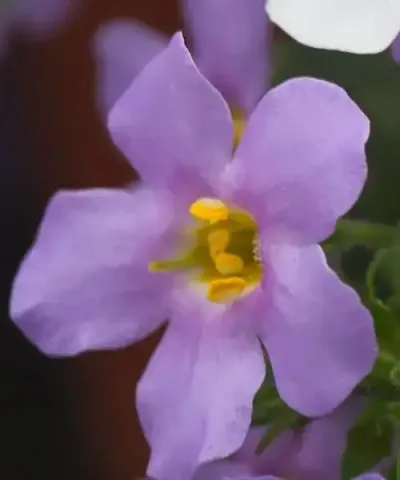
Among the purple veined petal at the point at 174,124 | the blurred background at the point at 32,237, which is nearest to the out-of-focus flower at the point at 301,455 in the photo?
the purple veined petal at the point at 174,124

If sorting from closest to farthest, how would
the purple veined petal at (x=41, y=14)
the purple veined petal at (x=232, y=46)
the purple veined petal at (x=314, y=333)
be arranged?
the purple veined petal at (x=314, y=333), the purple veined petal at (x=232, y=46), the purple veined petal at (x=41, y=14)

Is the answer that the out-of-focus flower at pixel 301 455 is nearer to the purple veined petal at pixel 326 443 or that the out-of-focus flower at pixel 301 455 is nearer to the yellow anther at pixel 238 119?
the purple veined petal at pixel 326 443

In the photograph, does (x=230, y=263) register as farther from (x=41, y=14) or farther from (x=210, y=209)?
(x=41, y=14)

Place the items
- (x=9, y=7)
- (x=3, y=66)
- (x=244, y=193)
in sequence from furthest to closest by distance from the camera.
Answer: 1. (x=3, y=66)
2. (x=9, y=7)
3. (x=244, y=193)

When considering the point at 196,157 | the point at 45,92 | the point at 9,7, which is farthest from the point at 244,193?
the point at 45,92

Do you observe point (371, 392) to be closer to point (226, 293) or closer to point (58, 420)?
point (226, 293)
